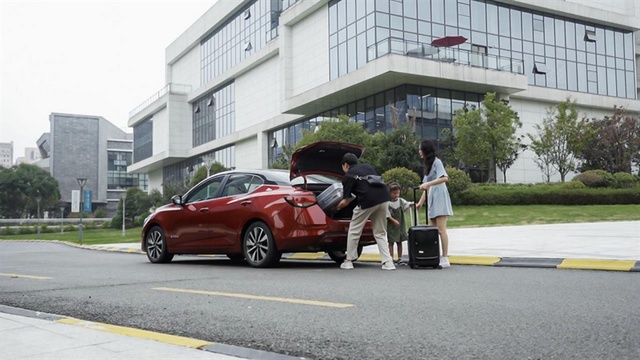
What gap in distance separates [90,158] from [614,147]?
4229 inches

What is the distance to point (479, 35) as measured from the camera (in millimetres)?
39500

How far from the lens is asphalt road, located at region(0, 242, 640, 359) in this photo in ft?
12.2

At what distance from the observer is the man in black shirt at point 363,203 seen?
28.5 feet

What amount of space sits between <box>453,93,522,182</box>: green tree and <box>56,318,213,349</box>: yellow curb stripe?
95.8 feet

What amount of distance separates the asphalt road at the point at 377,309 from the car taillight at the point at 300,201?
3.43 ft

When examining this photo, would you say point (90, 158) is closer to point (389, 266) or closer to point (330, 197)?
point (330, 197)

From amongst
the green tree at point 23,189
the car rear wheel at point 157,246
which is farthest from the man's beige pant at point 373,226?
the green tree at point 23,189

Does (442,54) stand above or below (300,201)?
above

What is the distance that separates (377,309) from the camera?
16.6 ft

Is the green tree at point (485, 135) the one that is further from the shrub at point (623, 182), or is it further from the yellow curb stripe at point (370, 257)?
the yellow curb stripe at point (370, 257)

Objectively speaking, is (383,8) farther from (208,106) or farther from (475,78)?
(208,106)

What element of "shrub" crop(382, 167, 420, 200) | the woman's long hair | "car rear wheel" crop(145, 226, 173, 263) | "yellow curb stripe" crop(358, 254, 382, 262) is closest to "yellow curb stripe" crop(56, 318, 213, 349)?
the woman's long hair

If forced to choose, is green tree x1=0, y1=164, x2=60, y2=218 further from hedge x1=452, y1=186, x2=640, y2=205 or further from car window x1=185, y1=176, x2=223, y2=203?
car window x1=185, y1=176, x2=223, y2=203

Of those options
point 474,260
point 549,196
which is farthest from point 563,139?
point 474,260
